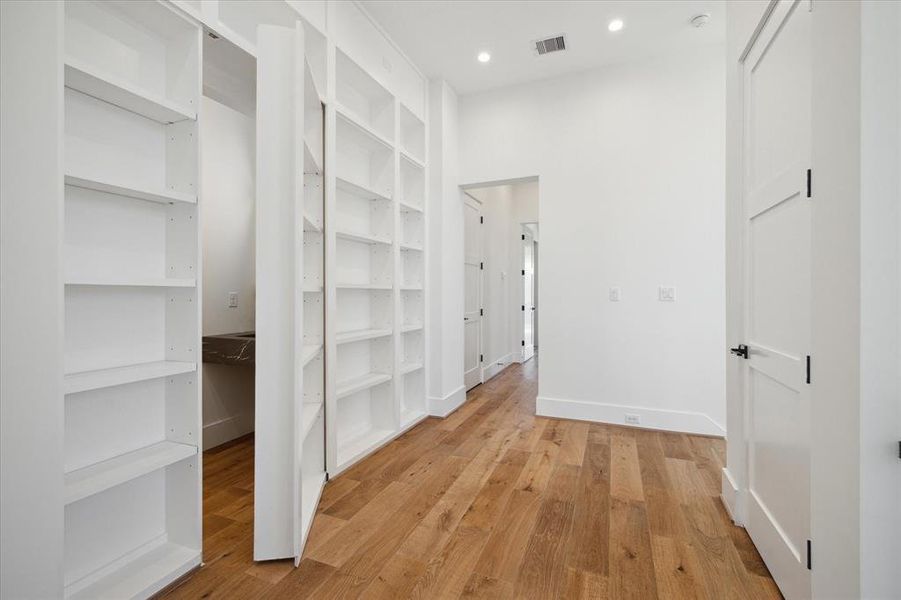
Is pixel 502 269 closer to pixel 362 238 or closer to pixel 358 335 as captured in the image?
pixel 362 238

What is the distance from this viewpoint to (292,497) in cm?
170

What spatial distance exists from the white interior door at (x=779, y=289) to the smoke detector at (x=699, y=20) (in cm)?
151

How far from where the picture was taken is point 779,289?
5.20ft

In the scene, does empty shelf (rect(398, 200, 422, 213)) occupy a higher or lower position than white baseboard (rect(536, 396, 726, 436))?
higher

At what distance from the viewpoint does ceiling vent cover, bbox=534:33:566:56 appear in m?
3.29

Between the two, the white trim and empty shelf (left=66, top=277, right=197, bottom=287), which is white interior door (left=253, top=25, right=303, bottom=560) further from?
the white trim

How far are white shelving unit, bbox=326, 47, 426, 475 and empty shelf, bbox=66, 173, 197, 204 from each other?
1.09 metres

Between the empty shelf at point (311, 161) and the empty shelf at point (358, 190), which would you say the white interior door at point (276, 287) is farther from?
the empty shelf at point (358, 190)

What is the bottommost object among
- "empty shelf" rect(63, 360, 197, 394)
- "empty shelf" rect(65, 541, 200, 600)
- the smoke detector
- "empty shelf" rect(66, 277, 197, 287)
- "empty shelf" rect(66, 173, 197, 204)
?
"empty shelf" rect(65, 541, 200, 600)

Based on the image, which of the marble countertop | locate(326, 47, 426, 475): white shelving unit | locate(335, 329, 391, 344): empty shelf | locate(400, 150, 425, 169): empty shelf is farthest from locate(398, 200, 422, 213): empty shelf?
the marble countertop

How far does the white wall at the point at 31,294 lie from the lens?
1103 millimetres

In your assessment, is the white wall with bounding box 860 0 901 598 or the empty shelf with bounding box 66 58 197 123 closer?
the white wall with bounding box 860 0 901 598

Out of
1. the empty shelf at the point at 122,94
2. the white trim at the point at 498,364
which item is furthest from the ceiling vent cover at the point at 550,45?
the white trim at the point at 498,364

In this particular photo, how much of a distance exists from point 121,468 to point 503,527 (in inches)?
65.1
